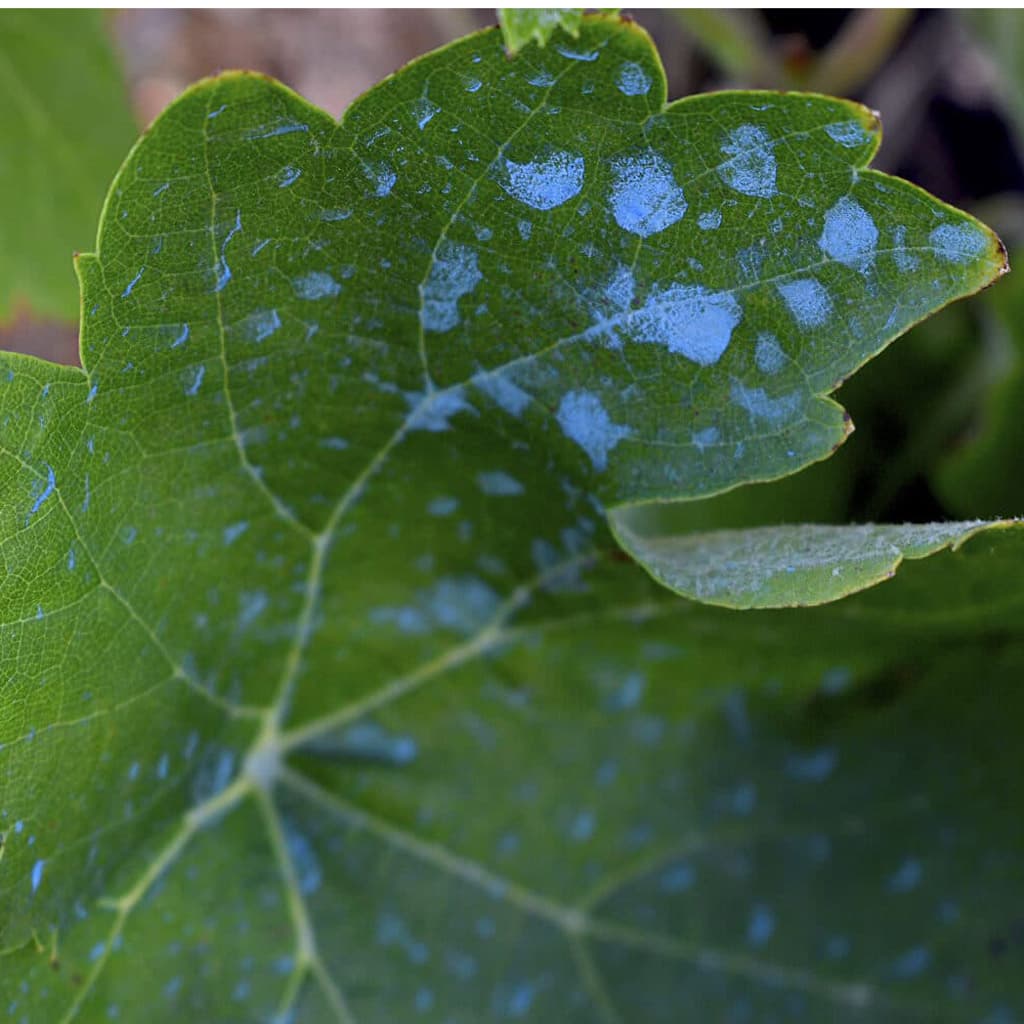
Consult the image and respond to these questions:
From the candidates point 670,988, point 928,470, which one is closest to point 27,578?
point 670,988

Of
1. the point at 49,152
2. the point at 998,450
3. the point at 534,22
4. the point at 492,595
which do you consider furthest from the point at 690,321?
the point at 49,152

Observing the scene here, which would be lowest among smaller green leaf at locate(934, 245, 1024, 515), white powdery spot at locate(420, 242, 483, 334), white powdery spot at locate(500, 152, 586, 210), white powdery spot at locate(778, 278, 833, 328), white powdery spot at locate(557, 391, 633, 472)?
smaller green leaf at locate(934, 245, 1024, 515)

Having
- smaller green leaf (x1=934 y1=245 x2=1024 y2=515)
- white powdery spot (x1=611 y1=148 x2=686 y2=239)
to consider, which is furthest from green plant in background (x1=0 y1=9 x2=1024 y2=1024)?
smaller green leaf (x1=934 y1=245 x2=1024 y2=515)

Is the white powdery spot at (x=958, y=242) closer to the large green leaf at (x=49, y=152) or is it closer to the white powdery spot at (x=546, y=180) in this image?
the white powdery spot at (x=546, y=180)

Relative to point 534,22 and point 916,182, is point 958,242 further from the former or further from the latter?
point 916,182

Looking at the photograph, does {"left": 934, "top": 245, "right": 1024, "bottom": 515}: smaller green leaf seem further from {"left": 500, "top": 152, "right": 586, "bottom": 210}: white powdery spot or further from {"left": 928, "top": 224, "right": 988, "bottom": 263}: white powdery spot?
{"left": 500, "top": 152, "right": 586, "bottom": 210}: white powdery spot
